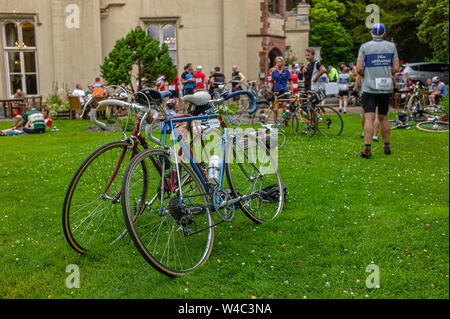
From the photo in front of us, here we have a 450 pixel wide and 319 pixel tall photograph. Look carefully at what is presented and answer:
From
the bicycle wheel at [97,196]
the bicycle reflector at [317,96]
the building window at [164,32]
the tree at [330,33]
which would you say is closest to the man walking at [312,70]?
the bicycle reflector at [317,96]

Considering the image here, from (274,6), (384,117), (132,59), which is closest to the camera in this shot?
(384,117)

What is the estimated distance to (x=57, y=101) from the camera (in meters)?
20.8

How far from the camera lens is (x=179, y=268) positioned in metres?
3.70

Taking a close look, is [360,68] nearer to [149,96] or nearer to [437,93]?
[149,96]

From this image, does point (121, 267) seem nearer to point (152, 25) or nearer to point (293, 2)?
point (152, 25)

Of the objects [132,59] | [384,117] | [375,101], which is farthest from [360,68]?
[132,59]

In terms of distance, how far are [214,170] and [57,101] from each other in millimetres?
18595

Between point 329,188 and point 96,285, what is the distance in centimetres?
356

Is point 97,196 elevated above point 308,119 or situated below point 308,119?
below

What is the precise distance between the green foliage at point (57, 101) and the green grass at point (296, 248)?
559 inches

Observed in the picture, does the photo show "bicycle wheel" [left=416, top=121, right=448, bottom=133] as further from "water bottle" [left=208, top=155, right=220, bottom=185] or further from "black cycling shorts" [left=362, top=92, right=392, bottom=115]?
"water bottle" [left=208, top=155, right=220, bottom=185]

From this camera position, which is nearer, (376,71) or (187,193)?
(187,193)

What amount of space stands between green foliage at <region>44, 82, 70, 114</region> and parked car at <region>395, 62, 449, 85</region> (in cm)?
1755

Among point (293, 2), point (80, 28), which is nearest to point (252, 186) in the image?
point (80, 28)
